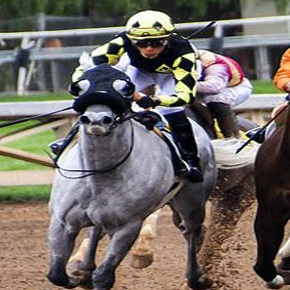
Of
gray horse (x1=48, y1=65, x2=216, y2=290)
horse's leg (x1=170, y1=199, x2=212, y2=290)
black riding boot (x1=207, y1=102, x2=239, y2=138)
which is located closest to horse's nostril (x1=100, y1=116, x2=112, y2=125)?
gray horse (x1=48, y1=65, x2=216, y2=290)

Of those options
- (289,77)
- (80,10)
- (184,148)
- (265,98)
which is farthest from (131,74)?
(80,10)

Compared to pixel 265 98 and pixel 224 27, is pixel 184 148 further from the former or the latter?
pixel 224 27

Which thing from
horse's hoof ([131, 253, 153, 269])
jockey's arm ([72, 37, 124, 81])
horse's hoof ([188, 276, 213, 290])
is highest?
jockey's arm ([72, 37, 124, 81])

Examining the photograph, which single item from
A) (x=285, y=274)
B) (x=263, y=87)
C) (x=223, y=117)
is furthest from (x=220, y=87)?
(x=263, y=87)

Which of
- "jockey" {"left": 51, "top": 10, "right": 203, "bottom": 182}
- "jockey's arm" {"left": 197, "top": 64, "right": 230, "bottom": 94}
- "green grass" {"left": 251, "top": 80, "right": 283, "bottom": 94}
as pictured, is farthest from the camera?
"green grass" {"left": 251, "top": 80, "right": 283, "bottom": 94}

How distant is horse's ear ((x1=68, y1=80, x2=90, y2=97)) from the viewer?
7156 mm

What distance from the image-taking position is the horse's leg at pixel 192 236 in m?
8.52

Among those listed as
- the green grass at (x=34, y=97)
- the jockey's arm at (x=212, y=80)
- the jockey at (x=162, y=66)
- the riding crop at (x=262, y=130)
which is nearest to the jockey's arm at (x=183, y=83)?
the jockey at (x=162, y=66)

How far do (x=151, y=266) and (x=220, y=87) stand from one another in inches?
56.4

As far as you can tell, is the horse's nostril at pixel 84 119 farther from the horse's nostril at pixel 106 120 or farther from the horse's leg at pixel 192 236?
the horse's leg at pixel 192 236

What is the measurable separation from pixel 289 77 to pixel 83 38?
1221 cm

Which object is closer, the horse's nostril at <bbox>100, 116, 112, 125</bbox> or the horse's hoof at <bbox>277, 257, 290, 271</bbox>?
the horse's nostril at <bbox>100, 116, 112, 125</bbox>

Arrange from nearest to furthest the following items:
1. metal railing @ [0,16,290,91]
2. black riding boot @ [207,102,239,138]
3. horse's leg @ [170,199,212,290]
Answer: horse's leg @ [170,199,212,290] → black riding boot @ [207,102,239,138] → metal railing @ [0,16,290,91]

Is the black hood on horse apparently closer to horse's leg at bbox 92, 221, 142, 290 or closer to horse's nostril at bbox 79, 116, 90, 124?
horse's nostril at bbox 79, 116, 90, 124
